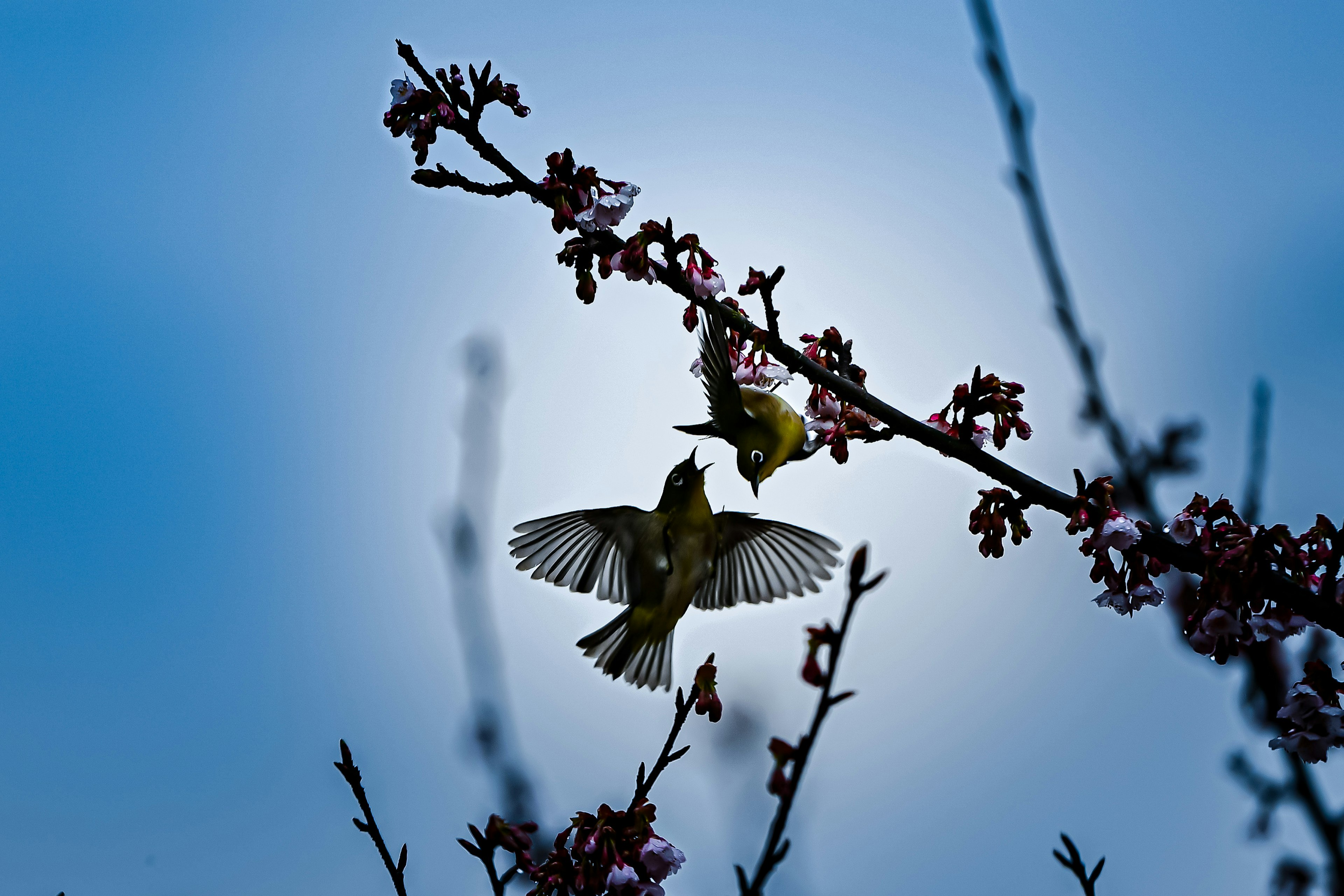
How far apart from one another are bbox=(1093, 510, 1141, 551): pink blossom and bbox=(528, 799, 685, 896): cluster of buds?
180 cm

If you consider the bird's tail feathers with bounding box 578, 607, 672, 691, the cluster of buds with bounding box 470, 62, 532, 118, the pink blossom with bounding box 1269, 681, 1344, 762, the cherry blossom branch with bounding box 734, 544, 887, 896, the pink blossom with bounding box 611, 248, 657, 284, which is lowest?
the cherry blossom branch with bounding box 734, 544, 887, 896

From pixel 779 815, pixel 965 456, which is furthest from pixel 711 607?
pixel 779 815

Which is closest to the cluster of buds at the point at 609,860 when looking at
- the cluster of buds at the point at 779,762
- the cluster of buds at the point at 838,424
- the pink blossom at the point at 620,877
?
the pink blossom at the point at 620,877

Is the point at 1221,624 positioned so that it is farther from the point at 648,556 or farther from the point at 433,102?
the point at 433,102

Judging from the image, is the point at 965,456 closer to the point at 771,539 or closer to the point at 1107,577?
the point at 1107,577

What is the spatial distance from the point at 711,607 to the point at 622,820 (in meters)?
1.52

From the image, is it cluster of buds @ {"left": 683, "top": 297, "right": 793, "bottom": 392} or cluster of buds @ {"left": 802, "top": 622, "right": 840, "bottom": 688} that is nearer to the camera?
cluster of buds @ {"left": 802, "top": 622, "right": 840, "bottom": 688}

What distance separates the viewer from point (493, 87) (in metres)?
3.48

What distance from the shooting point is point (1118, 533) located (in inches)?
138

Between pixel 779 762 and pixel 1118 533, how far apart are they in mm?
1915

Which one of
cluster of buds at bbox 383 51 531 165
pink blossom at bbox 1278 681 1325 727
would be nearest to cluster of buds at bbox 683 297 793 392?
cluster of buds at bbox 383 51 531 165

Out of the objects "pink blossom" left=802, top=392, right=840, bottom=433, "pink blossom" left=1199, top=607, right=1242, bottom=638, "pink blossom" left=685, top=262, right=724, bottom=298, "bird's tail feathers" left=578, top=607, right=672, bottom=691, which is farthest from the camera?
"bird's tail feathers" left=578, top=607, right=672, bottom=691

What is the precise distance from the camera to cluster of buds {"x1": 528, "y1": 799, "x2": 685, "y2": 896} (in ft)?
9.65

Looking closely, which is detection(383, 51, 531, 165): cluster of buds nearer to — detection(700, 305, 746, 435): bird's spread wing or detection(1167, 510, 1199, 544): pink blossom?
detection(700, 305, 746, 435): bird's spread wing
